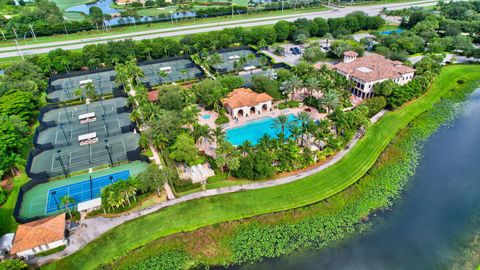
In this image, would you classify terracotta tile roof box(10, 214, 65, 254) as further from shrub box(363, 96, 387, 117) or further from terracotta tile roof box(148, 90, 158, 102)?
shrub box(363, 96, 387, 117)

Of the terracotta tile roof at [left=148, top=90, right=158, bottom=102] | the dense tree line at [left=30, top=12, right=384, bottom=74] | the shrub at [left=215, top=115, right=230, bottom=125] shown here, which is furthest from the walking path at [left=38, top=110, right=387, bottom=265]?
the dense tree line at [left=30, top=12, right=384, bottom=74]

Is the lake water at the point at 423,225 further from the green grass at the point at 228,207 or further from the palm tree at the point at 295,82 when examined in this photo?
the palm tree at the point at 295,82

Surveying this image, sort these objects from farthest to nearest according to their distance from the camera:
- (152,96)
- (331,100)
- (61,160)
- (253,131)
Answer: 1. (152,96)
2. (331,100)
3. (253,131)
4. (61,160)

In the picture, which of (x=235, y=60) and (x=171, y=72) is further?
(x=235, y=60)

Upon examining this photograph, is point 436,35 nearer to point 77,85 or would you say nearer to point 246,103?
point 246,103

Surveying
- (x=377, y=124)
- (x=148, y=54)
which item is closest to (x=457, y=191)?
(x=377, y=124)

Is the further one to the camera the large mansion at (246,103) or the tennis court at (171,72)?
the tennis court at (171,72)

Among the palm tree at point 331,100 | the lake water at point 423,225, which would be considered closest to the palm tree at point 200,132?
the lake water at point 423,225

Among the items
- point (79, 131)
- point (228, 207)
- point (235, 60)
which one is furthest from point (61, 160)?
point (235, 60)
